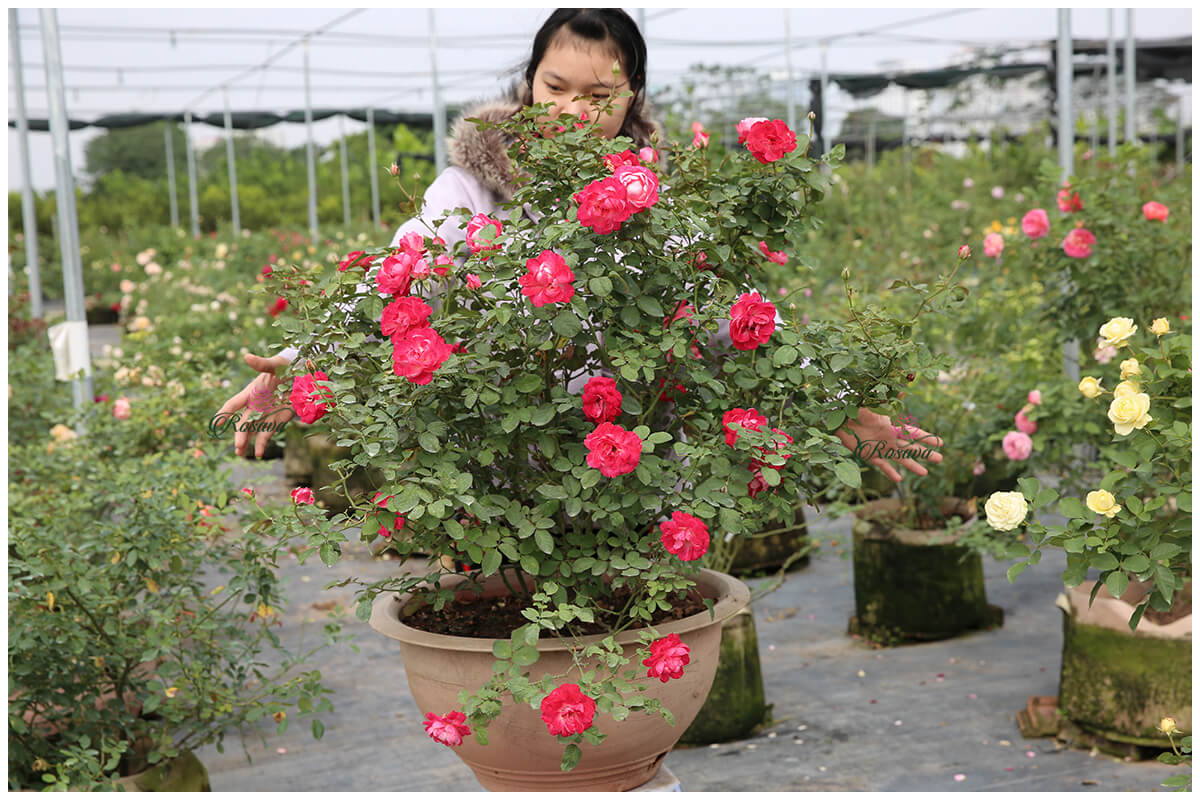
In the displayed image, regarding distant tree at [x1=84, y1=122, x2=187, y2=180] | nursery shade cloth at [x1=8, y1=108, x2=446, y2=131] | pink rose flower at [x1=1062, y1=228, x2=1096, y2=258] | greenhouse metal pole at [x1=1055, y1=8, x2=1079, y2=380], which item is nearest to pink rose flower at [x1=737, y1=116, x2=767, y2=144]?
pink rose flower at [x1=1062, y1=228, x2=1096, y2=258]

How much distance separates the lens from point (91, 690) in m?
2.04

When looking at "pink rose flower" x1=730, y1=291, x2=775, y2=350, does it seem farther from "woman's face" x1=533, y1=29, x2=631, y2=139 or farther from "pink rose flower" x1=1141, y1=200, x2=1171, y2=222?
"pink rose flower" x1=1141, y1=200, x2=1171, y2=222

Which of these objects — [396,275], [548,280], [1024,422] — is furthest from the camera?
[1024,422]

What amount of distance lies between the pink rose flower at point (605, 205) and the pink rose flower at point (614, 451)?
0.21 metres

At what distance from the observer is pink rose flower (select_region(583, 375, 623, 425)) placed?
122 centimetres

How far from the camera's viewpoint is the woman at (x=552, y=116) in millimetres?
1396

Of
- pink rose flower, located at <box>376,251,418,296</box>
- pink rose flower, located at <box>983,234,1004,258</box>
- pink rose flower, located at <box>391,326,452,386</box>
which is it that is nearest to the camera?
pink rose flower, located at <box>391,326,452,386</box>

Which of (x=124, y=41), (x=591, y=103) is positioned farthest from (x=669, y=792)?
(x=124, y=41)

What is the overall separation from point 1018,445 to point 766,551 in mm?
1266

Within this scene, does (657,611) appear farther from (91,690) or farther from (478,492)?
(91,690)

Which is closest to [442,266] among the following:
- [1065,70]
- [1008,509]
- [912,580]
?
[1008,509]

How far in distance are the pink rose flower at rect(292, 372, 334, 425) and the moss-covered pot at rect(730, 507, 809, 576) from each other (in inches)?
103

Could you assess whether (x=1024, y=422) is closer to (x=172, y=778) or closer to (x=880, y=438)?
(x=880, y=438)

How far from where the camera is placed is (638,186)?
3.77 feet
